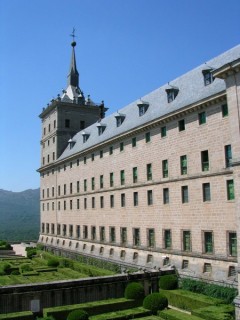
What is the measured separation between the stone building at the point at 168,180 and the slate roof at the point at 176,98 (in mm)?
130

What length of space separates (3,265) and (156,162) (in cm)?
2018

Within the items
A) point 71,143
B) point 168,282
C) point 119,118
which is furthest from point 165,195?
point 71,143

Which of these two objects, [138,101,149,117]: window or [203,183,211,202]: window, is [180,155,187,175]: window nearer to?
[203,183,211,202]: window

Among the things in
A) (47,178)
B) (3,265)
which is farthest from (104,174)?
(47,178)

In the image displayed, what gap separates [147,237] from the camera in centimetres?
3716

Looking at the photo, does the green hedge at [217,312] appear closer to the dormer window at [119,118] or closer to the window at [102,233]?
the window at [102,233]

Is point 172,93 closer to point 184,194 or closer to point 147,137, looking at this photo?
point 147,137

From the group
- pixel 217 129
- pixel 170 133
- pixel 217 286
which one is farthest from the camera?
pixel 170 133

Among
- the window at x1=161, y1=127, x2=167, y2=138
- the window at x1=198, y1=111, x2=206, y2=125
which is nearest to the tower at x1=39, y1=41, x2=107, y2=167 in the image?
the window at x1=161, y1=127, x2=167, y2=138

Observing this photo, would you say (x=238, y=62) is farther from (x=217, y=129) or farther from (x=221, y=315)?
(x=221, y=315)

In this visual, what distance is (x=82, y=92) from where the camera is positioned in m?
71.2

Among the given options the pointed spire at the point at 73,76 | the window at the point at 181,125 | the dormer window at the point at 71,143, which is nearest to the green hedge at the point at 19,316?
the window at the point at 181,125

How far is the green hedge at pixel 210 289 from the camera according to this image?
2492 cm

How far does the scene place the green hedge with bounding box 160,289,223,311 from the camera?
961 inches
